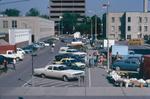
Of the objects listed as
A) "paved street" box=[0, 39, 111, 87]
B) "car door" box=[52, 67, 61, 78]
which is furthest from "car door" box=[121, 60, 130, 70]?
"car door" box=[52, 67, 61, 78]

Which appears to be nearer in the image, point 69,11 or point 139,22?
point 139,22

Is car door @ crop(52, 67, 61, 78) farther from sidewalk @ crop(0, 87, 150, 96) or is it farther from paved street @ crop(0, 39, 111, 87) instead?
sidewalk @ crop(0, 87, 150, 96)

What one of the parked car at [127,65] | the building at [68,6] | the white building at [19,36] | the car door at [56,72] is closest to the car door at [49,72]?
the car door at [56,72]

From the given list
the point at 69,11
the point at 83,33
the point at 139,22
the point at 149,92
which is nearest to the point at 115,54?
the point at 149,92

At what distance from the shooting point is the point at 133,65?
36406 mm

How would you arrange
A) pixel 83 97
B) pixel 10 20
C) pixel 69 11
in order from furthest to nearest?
pixel 69 11 < pixel 10 20 < pixel 83 97

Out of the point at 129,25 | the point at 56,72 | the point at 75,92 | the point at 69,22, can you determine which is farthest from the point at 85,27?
the point at 75,92

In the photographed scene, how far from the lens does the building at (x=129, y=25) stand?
101 metres

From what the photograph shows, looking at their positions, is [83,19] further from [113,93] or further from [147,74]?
[113,93]

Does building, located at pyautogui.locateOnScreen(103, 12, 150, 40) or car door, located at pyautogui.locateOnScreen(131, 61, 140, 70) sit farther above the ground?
building, located at pyautogui.locateOnScreen(103, 12, 150, 40)

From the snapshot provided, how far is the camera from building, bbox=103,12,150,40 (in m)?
101

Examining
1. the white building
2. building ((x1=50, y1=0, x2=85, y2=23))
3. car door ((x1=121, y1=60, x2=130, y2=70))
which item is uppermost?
building ((x1=50, y1=0, x2=85, y2=23))

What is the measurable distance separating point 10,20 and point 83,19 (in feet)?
178

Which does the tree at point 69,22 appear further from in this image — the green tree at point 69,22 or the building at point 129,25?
the building at point 129,25
